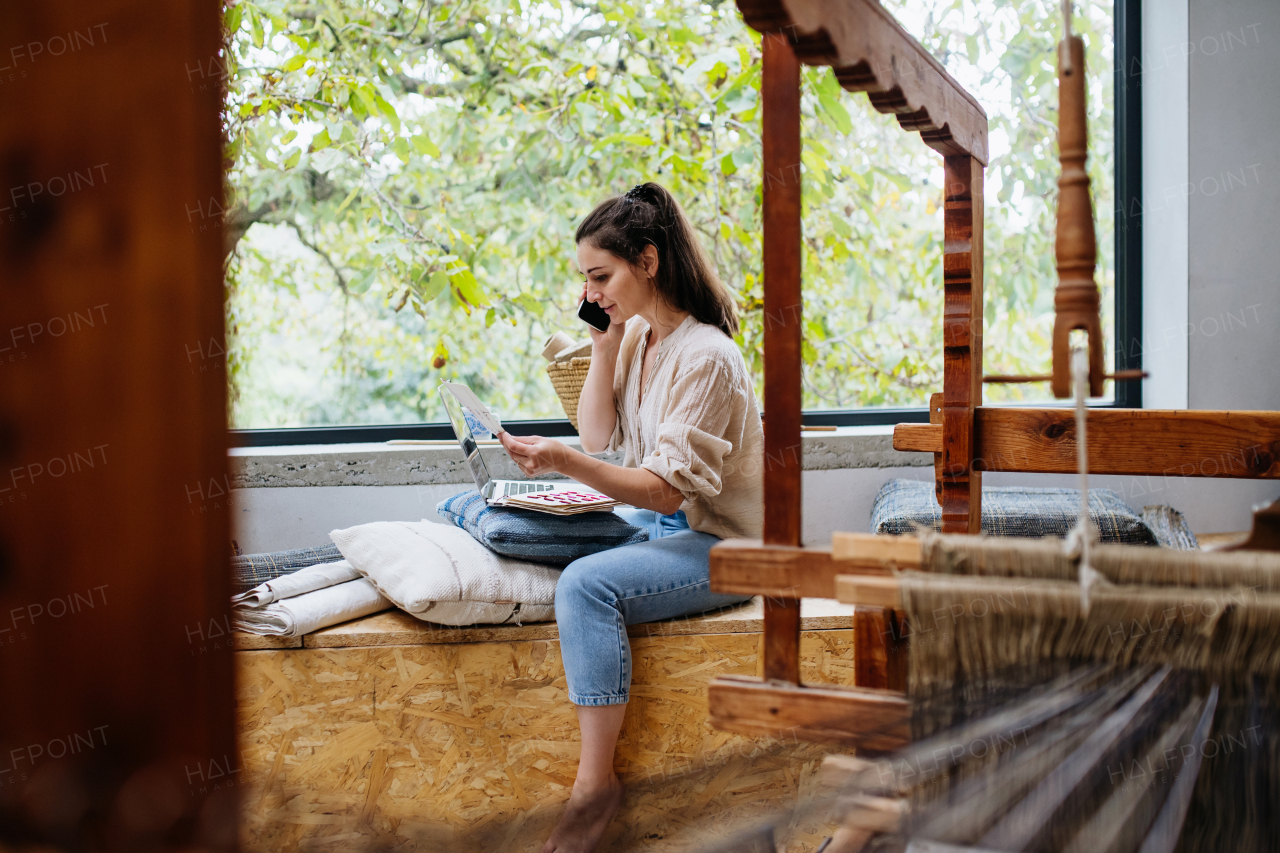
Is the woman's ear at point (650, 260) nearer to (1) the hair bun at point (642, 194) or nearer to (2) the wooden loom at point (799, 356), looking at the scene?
(1) the hair bun at point (642, 194)

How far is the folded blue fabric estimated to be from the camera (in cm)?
169

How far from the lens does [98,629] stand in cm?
47

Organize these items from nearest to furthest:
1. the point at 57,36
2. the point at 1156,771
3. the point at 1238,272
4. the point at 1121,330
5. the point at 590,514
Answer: the point at 57,36 < the point at 1156,771 < the point at 590,514 < the point at 1238,272 < the point at 1121,330

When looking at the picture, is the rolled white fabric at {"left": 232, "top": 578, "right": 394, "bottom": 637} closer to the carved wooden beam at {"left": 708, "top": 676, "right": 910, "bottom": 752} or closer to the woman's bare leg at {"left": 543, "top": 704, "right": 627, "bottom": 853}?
the woman's bare leg at {"left": 543, "top": 704, "right": 627, "bottom": 853}

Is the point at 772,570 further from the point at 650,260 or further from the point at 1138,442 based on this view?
the point at 650,260

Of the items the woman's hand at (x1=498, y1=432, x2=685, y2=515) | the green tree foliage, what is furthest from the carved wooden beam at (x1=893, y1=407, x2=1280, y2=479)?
the green tree foliage

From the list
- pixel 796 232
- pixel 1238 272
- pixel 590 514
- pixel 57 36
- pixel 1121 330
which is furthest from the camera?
pixel 1121 330

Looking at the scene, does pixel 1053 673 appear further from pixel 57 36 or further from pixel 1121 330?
pixel 1121 330

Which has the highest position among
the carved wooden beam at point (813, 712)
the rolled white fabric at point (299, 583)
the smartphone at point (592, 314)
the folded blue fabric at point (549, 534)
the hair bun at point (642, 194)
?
the hair bun at point (642, 194)

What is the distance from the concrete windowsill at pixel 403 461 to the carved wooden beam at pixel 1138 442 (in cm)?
95

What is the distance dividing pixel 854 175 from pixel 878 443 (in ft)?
2.85

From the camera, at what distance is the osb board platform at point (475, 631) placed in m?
1.63

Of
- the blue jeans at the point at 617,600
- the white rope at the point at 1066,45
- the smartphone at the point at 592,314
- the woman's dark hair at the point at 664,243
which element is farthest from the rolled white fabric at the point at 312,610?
the white rope at the point at 1066,45

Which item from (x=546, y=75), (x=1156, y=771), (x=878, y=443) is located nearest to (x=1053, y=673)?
(x=1156, y=771)
